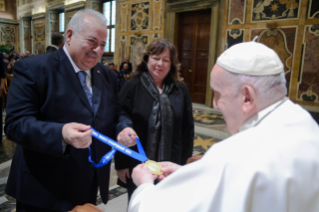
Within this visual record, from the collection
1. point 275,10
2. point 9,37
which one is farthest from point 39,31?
point 275,10

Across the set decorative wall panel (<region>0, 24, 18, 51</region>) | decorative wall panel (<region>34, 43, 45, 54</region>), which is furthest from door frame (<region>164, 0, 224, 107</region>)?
decorative wall panel (<region>34, 43, 45, 54</region>)

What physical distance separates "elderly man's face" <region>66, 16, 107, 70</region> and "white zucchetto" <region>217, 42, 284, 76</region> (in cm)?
85

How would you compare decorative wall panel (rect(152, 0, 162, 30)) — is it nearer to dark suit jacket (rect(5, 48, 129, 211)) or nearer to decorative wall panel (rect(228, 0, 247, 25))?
decorative wall panel (rect(228, 0, 247, 25))

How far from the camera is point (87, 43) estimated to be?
1454mm

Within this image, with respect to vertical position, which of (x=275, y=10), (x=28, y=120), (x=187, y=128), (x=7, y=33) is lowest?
(x=187, y=128)

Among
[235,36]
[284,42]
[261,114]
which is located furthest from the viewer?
[235,36]

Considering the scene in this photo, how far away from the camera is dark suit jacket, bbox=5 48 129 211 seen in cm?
128

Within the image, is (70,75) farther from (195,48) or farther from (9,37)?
(9,37)

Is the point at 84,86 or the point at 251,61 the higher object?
the point at 251,61

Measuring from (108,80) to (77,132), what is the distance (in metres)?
0.64

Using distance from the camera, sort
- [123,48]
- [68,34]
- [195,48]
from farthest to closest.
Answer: [123,48] → [195,48] → [68,34]

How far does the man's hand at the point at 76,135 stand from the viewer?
3.95ft

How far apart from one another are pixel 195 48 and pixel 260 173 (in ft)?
27.1

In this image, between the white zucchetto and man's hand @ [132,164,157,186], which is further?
man's hand @ [132,164,157,186]
